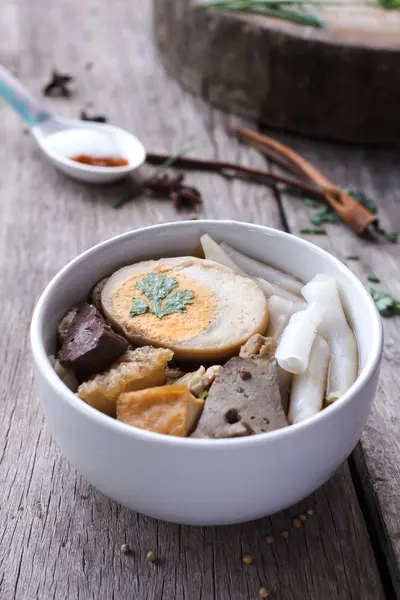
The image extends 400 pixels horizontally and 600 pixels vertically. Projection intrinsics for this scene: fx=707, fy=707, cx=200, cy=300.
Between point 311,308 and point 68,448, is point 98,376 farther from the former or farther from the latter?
point 311,308

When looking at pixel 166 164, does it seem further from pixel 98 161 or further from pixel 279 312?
pixel 279 312

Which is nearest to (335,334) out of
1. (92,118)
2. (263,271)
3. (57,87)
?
(263,271)

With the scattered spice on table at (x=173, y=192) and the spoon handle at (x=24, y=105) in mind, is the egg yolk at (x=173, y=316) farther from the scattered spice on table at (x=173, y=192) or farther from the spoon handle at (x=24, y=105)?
the spoon handle at (x=24, y=105)

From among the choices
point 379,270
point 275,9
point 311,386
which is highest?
point 275,9

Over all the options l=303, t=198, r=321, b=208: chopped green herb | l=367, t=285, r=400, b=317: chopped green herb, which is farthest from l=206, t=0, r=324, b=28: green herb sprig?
l=367, t=285, r=400, b=317: chopped green herb

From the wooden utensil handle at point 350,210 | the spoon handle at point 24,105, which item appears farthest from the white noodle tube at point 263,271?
the spoon handle at point 24,105
